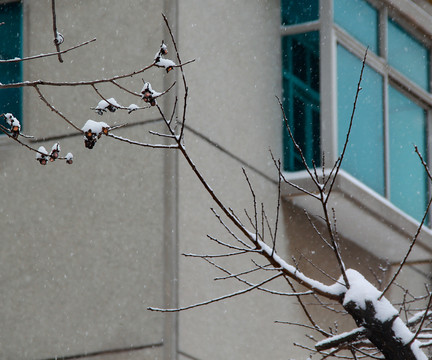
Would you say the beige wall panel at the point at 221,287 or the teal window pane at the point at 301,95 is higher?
the teal window pane at the point at 301,95

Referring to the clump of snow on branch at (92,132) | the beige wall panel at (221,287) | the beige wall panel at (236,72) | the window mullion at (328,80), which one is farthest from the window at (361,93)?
the clump of snow on branch at (92,132)

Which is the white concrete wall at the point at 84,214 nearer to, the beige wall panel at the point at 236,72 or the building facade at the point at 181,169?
the building facade at the point at 181,169

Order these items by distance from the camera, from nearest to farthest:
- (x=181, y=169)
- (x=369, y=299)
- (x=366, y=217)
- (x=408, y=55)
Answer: (x=369, y=299)
(x=181, y=169)
(x=366, y=217)
(x=408, y=55)

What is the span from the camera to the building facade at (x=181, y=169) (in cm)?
953

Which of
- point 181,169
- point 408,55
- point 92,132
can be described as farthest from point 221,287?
point 92,132

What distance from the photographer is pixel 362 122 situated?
37.7 ft

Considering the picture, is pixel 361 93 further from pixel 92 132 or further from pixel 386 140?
pixel 92 132

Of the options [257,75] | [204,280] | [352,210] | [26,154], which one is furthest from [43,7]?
[352,210]

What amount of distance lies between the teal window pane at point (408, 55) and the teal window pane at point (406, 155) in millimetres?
348

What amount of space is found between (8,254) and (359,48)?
4.79m

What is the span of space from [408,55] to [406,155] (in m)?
1.39

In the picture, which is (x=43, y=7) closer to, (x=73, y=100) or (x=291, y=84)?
(x=73, y=100)

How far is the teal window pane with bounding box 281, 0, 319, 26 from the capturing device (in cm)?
1131

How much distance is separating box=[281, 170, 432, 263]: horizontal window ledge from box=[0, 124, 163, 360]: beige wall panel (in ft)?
7.08
